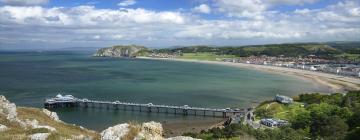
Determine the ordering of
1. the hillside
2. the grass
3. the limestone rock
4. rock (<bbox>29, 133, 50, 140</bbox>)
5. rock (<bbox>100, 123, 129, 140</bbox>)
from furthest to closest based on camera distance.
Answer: the grass, the hillside, the limestone rock, rock (<bbox>29, 133, 50, 140</bbox>), rock (<bbox>100, 123, 129, 140</bbox>)

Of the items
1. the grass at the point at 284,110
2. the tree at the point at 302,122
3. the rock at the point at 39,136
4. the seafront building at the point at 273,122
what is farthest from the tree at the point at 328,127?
the rock at the point at 39,136

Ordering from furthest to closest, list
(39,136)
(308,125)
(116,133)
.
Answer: (308,125) < (39,136) < (116,133)

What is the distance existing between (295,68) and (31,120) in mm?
→ 152105

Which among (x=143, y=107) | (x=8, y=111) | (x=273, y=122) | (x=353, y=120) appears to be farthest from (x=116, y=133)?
(x=143, y=107)

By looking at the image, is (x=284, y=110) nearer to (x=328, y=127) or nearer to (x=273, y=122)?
(x=273, y=122)

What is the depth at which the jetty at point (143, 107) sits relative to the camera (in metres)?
65.1

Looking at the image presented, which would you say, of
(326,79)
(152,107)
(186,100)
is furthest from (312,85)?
(152,107)

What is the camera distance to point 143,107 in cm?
7100

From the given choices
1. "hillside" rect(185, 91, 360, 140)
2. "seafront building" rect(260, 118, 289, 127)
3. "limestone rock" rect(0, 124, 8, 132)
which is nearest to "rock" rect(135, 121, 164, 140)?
"limestone rock" rect(0, 124, 8, 132)

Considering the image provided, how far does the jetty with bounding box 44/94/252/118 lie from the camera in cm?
6506

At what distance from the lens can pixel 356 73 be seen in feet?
433

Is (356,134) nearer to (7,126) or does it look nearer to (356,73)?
(7,126)

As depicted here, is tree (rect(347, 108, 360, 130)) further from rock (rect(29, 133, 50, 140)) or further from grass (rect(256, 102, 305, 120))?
A: rock (rect(29, 133, 50, 140))

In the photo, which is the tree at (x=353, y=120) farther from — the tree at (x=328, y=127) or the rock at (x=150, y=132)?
the rock at (x=150, y=132)
